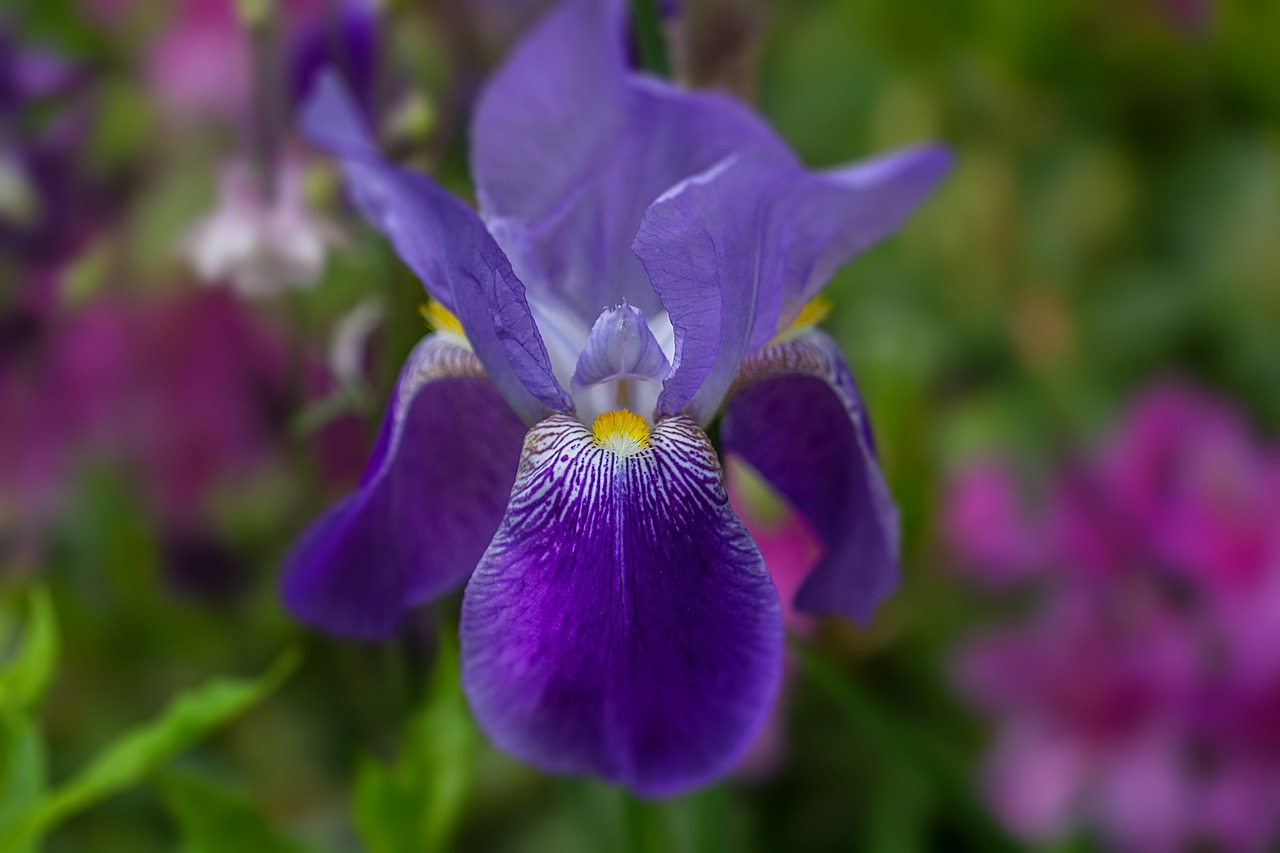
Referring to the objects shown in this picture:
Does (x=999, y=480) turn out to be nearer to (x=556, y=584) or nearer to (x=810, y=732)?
(x=810, y=732)

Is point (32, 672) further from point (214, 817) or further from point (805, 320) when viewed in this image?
point (805, 320)

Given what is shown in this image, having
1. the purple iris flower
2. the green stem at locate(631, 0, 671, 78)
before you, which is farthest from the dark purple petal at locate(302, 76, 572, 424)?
the green stem at locate(631, 0, 671, 78)

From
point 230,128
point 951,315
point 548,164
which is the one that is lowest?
point 951,315

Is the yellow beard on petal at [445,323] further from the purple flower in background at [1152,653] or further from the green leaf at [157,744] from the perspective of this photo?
the purple flower in background at [1152,653]

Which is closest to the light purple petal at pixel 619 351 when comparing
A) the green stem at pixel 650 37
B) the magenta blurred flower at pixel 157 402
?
the green stem at pixel 650 37

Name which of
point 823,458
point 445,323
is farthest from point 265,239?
point 823,458

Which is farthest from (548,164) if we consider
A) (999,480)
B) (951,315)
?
(951,315)
